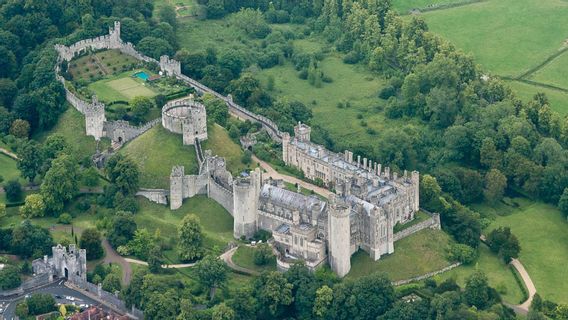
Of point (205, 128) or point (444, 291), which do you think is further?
point (205, 128)

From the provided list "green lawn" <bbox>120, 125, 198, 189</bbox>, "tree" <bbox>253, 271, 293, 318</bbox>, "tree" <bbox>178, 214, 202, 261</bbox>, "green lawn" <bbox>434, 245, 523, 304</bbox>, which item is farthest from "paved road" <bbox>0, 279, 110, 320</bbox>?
"green lawn" <bbox>434, 245, 523, 304</bbox>

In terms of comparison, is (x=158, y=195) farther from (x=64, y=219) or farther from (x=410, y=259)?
(x=410, y=259)

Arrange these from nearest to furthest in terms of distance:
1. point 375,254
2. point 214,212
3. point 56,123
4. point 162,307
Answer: point 162,307 < point 375,254 < point 214,212 < point 56,123

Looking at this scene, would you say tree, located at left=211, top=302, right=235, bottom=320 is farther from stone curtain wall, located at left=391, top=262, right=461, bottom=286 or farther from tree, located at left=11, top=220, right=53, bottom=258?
tree, located at left=11, top=220, right=53, bottom=258

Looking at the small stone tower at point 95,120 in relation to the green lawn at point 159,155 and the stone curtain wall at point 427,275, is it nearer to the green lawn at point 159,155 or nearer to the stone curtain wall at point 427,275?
the green lawn at point 159,155

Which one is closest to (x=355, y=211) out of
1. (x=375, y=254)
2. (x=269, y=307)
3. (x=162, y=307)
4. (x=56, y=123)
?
(x=375, y=254)

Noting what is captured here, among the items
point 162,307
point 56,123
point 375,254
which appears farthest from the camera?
point 56,123

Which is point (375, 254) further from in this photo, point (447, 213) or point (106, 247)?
point (106, 247)
